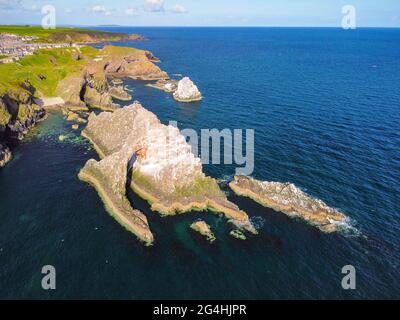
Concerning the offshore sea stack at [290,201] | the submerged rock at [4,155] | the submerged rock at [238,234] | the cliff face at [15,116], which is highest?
the cliff face at [15,116]

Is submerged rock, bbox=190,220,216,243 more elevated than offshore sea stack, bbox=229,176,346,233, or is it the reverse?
offshore sea stack, bbox=229,176,346,233

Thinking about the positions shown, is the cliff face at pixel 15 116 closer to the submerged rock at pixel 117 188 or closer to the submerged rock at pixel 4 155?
the submerged rock at pixel 4 155

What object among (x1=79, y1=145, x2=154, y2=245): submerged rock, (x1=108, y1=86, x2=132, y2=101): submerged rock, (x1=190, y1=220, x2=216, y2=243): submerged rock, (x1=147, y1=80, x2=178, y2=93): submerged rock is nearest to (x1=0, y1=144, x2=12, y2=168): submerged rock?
(x1=79, y1=145, x2=154, y2=245): submerged rock

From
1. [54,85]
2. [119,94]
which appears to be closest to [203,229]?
[119,94]

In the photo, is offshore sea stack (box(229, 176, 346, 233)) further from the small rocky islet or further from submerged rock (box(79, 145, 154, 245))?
submerged rock (box(79, 145, 154, 245))

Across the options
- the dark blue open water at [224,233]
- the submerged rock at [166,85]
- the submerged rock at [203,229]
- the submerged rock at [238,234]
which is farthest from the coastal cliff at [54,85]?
the submerged rock at [238,234]

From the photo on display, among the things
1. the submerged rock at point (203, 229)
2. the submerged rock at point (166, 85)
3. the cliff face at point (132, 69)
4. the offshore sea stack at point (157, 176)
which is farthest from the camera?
the cliff face at point (132, 69)
